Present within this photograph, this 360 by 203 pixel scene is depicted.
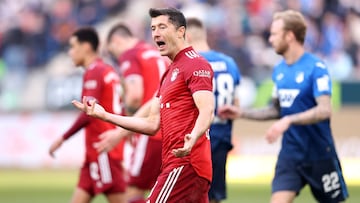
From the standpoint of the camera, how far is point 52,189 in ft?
63.3

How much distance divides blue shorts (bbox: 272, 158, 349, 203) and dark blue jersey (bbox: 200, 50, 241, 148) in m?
0.98

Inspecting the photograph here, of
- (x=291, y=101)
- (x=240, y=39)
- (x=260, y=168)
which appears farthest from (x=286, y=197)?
(x=240, y=39)

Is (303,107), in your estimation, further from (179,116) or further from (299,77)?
(179,116)

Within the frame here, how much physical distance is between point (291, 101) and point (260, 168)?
1190 centimetres

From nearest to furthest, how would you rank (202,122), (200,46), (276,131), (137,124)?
(202,122)
(137,124)
(276,131)
(200,46)

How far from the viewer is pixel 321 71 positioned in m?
10.1

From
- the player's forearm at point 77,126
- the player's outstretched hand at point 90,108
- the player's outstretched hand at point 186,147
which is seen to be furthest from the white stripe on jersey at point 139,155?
the player's outstretched hand at point 186,147

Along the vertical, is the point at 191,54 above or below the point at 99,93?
above

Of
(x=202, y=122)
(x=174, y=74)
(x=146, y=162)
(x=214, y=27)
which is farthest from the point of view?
(x=214, y=27)

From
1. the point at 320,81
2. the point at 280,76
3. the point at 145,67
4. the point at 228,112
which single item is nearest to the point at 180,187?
the point at 228,112

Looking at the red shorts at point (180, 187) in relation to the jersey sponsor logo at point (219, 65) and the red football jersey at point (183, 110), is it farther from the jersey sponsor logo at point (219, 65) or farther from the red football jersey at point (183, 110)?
the jersey sponsor logo at point (219, 65)

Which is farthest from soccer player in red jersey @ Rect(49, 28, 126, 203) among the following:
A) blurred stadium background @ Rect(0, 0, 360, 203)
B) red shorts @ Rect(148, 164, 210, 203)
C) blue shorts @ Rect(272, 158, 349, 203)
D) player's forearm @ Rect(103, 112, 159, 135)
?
blurred stadium background @ Rect(0, 0, 360, 203)

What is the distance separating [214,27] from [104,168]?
46.1 feet

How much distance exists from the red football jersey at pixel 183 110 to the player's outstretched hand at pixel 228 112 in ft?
7.21
